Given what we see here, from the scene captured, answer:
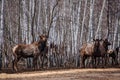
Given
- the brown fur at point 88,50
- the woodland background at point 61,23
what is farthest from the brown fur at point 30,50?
the brown fur at point 88,50

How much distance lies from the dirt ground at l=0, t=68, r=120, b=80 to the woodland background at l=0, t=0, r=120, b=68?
0.38 ft

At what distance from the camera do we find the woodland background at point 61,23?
3051 mm

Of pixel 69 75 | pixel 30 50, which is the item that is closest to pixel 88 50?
pixel 69 75

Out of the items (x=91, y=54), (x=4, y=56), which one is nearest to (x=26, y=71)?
(x=4, y=56)

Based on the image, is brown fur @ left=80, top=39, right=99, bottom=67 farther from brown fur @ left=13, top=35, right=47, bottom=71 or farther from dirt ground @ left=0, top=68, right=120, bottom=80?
brown fur @ left=13, top=35, right=47, bottom=71

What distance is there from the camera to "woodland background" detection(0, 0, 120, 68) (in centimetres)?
305

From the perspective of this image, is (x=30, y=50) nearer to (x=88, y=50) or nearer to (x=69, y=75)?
(x=69, y=75)

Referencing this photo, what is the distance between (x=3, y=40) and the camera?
9.93ft

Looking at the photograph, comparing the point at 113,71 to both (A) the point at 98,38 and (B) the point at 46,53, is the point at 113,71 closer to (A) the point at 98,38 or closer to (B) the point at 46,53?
(A) the point at 98,38

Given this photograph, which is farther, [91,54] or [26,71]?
[91,54]

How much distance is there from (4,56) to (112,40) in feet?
4.24

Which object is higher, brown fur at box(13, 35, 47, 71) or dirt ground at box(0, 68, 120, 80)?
brown fur at box(13, 35, 47, 71)

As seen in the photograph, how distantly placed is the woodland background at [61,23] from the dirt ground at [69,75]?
0.12m

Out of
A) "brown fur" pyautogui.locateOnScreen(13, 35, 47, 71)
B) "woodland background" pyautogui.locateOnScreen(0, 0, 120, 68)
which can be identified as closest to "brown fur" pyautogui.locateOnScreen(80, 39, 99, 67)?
"woodland background" pyautogui.locateOnScreen(0, 0, 120, 68)
